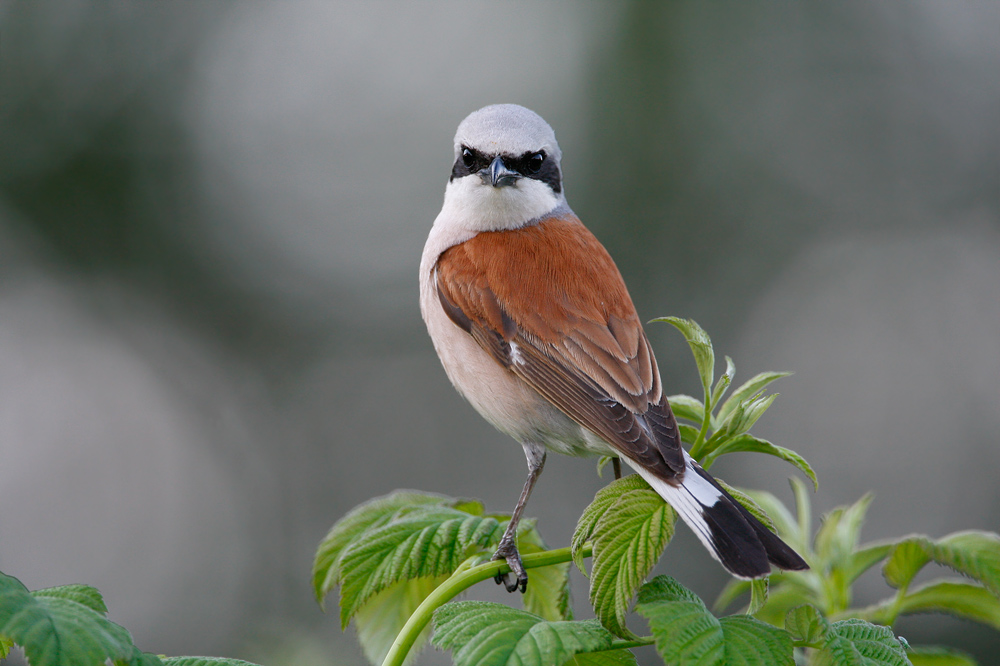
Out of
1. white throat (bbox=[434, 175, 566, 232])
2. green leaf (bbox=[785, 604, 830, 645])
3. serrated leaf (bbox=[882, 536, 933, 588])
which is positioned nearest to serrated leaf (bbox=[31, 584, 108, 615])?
green leaf (bbox=[785, 604, 830, 645])

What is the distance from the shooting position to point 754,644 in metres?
1.24

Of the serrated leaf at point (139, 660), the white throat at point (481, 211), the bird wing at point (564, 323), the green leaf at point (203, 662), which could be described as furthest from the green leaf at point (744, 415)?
the white throat at point (481, 211)

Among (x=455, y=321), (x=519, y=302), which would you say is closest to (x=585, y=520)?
(x=519, y=302)

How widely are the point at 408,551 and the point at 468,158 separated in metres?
2.10

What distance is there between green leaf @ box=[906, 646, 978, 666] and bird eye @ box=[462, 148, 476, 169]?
2.39 meters

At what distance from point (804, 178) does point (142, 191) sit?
701 centimetres

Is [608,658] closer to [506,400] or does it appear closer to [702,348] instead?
[702,348]

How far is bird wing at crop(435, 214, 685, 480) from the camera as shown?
A: 93.8 inches

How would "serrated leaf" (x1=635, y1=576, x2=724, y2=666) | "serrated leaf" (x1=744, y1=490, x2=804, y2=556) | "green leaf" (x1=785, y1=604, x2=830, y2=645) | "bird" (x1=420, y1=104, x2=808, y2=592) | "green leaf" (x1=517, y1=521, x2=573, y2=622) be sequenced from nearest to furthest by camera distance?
1. "serrated leaf" (x1=635, y1=576, x2=724, y2=666)
2. "green leaf" (x1=785, y1=604, x2=830, y2=645)
3. "green leaf" (x1=517, y1=521, x2=573, y2=622)
4. "serrated leaf" (x1=744, y1=490, x2=804, y2=556)
5. "bird" (x1=420, y1=104, x2=808, y2=592)

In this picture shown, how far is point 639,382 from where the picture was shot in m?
2.45

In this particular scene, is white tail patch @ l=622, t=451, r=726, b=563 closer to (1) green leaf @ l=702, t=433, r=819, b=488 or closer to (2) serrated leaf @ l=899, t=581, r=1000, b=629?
(1) green leaf @ l=702, t=433, r=819, b=488

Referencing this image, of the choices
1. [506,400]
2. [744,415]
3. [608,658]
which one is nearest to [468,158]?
[506,400]

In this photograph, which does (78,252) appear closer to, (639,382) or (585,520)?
(639,382)

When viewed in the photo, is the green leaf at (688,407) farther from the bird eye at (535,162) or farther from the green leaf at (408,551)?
the bird eye at (535,162)
